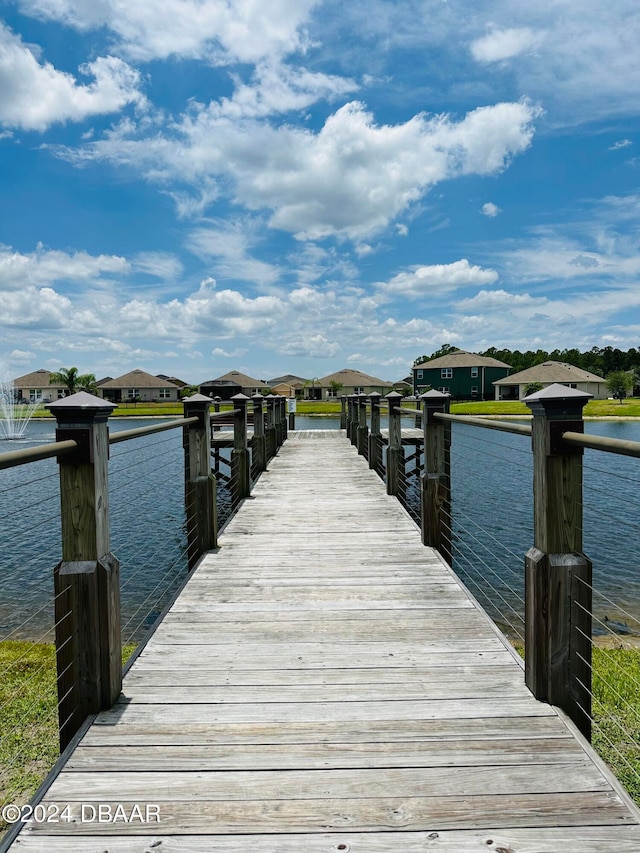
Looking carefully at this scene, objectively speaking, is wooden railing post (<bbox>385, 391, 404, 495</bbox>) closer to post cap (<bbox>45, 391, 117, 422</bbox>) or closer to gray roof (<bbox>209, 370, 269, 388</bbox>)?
post cap (<bbox>45, 391, 117, 422</bbox>)

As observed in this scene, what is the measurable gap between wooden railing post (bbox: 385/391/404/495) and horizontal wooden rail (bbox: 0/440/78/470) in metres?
4.35

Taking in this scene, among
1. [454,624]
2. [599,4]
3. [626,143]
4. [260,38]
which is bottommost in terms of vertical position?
[454,624]

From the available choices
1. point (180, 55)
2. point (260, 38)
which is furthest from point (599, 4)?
point (180, 55)

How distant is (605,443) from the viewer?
176cm

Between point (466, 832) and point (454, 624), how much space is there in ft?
4.93

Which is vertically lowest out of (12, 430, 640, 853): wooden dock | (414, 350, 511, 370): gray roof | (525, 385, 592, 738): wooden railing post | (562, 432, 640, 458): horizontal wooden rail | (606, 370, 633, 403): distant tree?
(12, 430, 640, 853): wooden dock

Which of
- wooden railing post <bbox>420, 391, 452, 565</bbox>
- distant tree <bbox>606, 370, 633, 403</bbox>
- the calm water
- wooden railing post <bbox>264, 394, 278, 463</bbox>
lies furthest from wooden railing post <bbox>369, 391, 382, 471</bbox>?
distant tree <bbox>606, 370, 633, 403</bbox>

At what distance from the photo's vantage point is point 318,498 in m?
6.53

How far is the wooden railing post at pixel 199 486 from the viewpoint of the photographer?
166 inches

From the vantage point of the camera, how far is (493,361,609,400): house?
47844mm

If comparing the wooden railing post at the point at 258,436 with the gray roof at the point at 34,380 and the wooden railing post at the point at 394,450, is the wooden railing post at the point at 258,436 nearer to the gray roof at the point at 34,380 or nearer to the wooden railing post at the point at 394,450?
the wooden railing post at the point at 394,450

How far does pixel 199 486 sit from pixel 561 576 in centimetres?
292

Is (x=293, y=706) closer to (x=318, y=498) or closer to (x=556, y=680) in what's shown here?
Answer: (x=556, y=680)

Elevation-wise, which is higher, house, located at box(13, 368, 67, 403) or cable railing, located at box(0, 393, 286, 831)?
house, located at box(13, 368, 67, 403)
